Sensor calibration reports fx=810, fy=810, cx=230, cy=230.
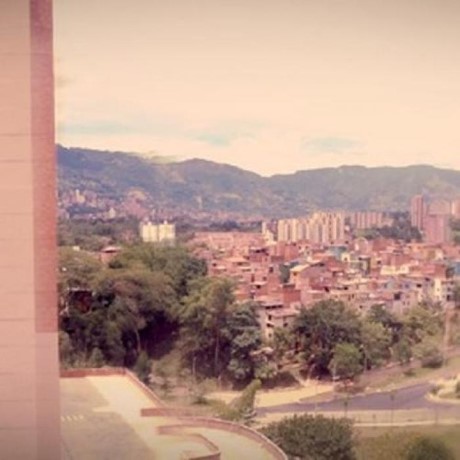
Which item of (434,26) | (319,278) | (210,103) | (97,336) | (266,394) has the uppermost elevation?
(434,26)

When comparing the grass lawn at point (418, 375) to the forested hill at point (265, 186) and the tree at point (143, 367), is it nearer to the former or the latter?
the forested hill at point (265, 186)

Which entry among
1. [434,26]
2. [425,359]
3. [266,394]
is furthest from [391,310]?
[434,26]

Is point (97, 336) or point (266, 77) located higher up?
point (266, 77)

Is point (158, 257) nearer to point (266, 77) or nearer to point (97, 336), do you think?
point (97, 336)

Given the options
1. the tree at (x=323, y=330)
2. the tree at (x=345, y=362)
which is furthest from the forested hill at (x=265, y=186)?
the tree at (x=345, y=362)

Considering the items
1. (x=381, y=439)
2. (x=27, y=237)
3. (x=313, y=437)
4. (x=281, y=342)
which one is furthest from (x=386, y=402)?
(x=27, y=237)
